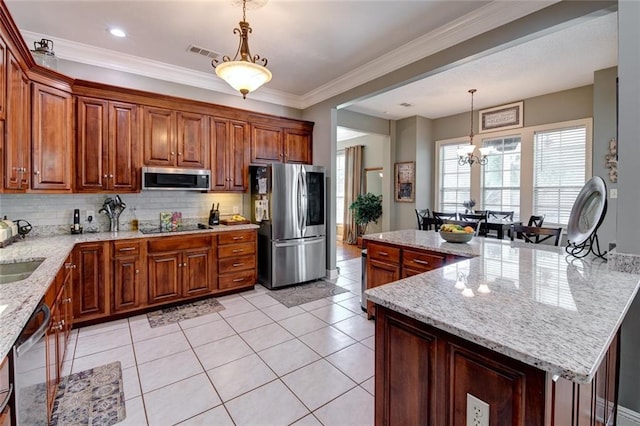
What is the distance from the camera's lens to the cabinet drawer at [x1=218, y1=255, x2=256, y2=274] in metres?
3.96

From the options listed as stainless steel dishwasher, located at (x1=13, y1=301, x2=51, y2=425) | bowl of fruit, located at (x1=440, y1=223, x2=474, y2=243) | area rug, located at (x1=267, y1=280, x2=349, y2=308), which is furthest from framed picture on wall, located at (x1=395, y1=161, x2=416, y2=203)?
stainless steel dishwasher, located at (x1=13, y1=301, x2=51, y2=425)

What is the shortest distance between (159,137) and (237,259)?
183 cm

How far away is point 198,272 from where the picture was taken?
3768mm

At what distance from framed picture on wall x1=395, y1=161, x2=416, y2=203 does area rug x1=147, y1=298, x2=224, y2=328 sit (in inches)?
191

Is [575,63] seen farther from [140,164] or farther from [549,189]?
[140,164]

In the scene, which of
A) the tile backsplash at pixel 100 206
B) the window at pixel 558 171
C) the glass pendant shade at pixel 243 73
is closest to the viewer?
the glass pendant shade at pixel 243 73

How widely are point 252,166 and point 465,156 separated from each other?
4.50 metres

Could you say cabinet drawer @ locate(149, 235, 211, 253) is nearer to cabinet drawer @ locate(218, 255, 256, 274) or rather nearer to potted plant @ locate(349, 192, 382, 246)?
cabinet drawer @ locate(218, 255, 256, 274)

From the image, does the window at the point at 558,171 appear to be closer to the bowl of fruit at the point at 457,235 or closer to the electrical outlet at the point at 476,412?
the bowl of fruit at the point at 457,235

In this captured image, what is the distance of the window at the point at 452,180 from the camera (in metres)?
6.58

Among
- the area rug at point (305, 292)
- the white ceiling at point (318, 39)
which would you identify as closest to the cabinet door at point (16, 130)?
the white ceiling at point (318, 39)

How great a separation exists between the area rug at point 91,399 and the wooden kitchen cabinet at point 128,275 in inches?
40.1

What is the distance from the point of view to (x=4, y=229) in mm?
2525

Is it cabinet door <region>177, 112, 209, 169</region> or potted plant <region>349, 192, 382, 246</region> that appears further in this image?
potted plant <region>349, 192, 382, 246</region>
